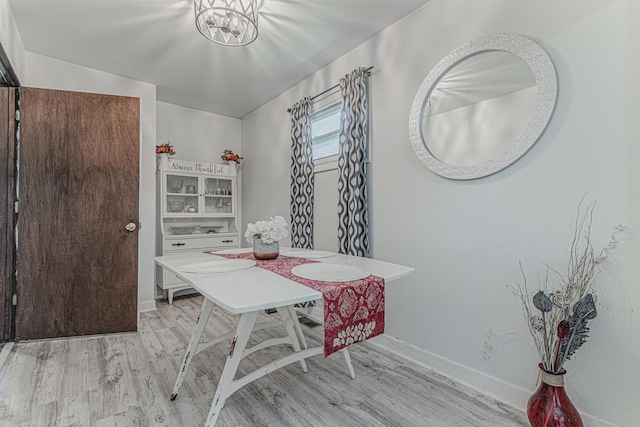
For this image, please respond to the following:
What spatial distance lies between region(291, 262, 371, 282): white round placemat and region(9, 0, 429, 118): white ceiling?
5.82 ft

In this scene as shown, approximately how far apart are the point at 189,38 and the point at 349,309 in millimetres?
2497

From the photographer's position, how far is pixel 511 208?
1.65 meters

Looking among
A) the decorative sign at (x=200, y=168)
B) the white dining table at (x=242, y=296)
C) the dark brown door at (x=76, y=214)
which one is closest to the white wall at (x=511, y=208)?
the white dining table at (x=242, y=296)

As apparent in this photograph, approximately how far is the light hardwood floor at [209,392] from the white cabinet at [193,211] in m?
1.37

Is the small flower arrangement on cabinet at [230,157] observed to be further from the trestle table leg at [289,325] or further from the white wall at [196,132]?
the trestle table leg at [289,325]

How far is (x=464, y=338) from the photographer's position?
1.84 meters

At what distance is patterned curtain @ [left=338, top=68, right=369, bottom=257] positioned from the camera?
7.87 ft

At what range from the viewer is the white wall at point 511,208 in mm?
1316

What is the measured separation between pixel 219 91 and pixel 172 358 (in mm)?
2802

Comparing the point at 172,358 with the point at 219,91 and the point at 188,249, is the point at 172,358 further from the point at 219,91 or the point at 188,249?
the point at 219,91

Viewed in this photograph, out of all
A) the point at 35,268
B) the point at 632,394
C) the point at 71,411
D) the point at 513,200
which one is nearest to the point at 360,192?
the point at 513,200

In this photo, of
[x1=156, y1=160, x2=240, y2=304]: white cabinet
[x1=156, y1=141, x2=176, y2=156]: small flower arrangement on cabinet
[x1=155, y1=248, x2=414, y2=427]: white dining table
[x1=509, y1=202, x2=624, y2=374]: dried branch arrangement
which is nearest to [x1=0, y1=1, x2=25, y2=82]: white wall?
[x1=156, y1=141, x2=176, y2=156]: small flower arrangement on cabinet

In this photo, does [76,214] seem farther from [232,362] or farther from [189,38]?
[232,362]

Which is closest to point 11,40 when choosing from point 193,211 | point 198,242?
point 193,211
